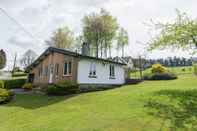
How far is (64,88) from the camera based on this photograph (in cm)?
2033

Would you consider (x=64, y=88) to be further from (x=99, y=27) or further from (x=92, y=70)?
(x=99, y=27)

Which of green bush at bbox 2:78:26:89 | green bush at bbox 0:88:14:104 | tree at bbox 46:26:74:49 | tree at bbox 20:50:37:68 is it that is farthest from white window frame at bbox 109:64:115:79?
tree at bbox 20:50:37:68

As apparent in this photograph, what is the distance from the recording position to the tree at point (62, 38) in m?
50.3

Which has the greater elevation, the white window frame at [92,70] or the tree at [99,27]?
the tree at [99,27]

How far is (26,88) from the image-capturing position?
3061cm

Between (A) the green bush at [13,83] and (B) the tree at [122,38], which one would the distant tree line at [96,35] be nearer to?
(B) the tree at [122,38]

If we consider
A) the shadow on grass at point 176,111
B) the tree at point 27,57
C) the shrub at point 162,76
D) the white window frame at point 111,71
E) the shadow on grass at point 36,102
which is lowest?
the shadow on grass at point 36,102

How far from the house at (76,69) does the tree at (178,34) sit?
9086 millimetres

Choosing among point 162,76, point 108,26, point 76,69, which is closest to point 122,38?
point 108,26

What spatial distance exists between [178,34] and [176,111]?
22.0ft

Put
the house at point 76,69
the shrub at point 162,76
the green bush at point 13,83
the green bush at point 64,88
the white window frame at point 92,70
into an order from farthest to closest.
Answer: the green bush at point 13,83, the shrub at point 162,76, the white window frame at point 92,70, the house at point 76,69, the green bush at point 64,88

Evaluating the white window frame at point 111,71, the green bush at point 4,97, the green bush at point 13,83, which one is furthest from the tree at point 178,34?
the green bush at point 13,83

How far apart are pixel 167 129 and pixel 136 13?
11.4 metres

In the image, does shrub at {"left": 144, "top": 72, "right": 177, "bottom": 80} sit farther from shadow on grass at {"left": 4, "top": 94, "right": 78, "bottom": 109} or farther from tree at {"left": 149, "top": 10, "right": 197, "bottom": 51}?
shadow on grass at {"left": 4, "top": 94, "right": 78, "bottom": 109}
